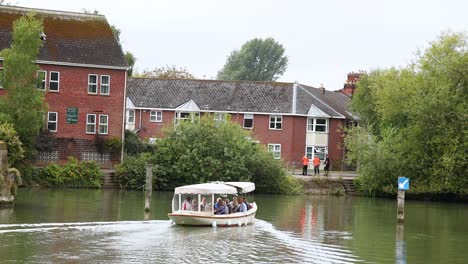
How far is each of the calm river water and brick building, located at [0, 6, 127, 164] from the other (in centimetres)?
1362

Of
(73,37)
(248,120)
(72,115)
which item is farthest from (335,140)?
(73,37)

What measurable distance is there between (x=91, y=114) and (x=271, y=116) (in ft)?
70.2

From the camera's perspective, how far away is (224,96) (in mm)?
94250

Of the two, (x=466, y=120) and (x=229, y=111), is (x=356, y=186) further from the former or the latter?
(x=229, y=111)

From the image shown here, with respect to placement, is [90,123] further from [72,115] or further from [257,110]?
[257,110]

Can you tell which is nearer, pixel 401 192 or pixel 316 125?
pixel 401 192

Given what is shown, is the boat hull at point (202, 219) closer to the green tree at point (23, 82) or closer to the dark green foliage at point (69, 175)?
the green tree at point (23, 82)

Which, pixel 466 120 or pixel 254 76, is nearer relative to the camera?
pixel 466 120

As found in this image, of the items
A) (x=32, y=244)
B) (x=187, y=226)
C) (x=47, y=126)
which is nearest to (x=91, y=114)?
(x=47, y=126)

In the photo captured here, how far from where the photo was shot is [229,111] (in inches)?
3647

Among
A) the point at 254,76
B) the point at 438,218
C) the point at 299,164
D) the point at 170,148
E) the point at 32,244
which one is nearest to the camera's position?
the point at 32,244

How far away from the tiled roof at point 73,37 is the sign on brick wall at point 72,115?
3.71 meters

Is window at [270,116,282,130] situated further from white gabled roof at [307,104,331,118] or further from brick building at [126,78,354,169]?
white gabled roof at [307,104,331,118]

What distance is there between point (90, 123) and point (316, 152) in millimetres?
25607
